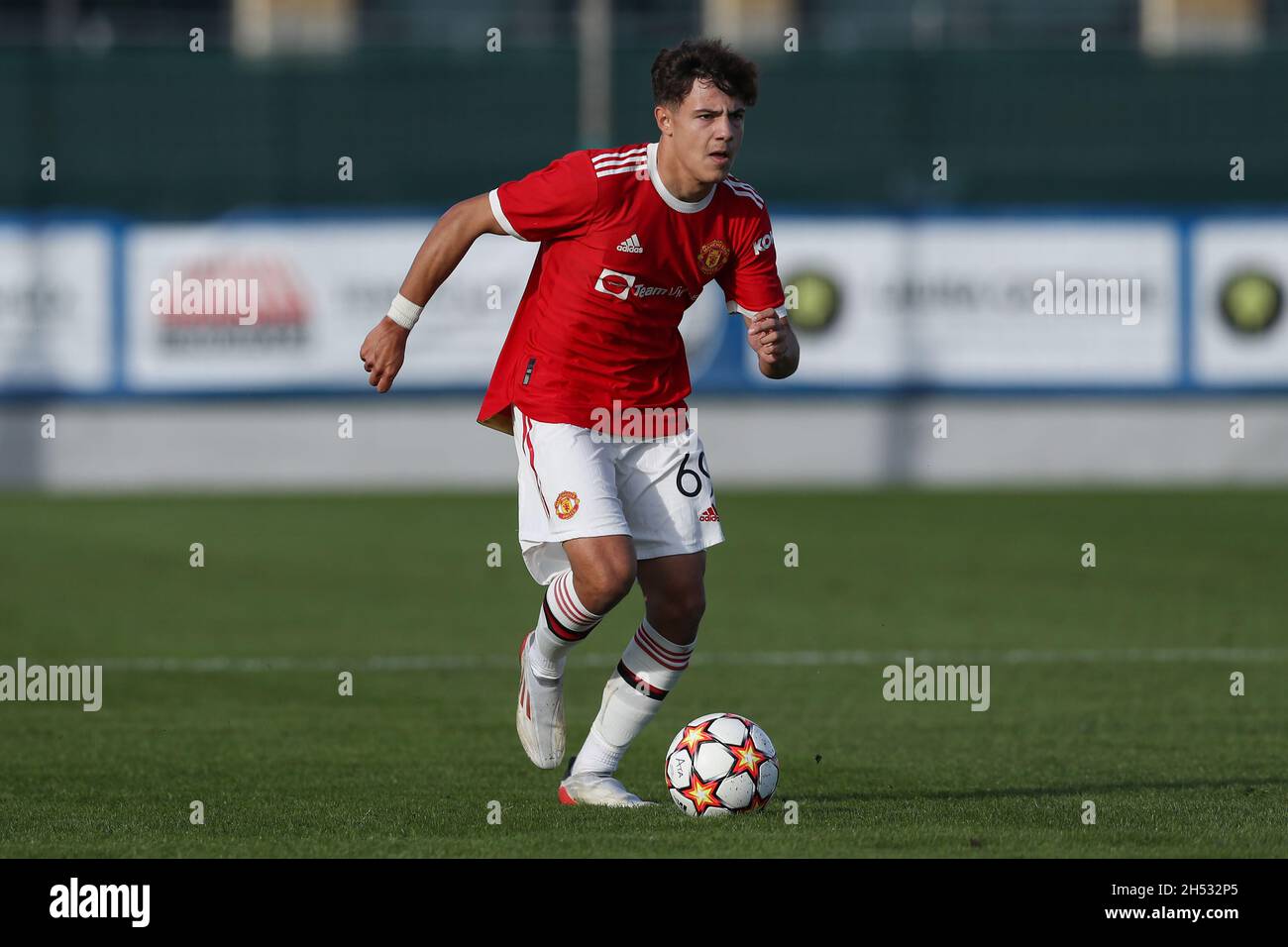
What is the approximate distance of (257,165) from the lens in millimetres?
21172

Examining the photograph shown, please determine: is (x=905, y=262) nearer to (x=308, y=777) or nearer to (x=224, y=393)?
(x=224, y=393)

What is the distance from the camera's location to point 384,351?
645cm

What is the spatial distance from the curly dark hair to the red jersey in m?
0.23

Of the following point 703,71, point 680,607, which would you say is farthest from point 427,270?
point 680,607

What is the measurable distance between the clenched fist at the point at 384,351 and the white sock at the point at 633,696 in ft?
3.60

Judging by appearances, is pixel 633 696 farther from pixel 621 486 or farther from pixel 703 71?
pixel 703 71

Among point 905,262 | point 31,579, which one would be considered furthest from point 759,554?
point 905,262

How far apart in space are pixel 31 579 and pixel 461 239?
832 centimetres

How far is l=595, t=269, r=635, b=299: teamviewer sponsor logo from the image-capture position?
6.55 metres

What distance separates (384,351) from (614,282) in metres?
0.71

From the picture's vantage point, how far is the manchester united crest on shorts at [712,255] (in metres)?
6.57

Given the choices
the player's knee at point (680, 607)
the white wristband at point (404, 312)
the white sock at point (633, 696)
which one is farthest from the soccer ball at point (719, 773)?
the white wristband at point (404, 312)
